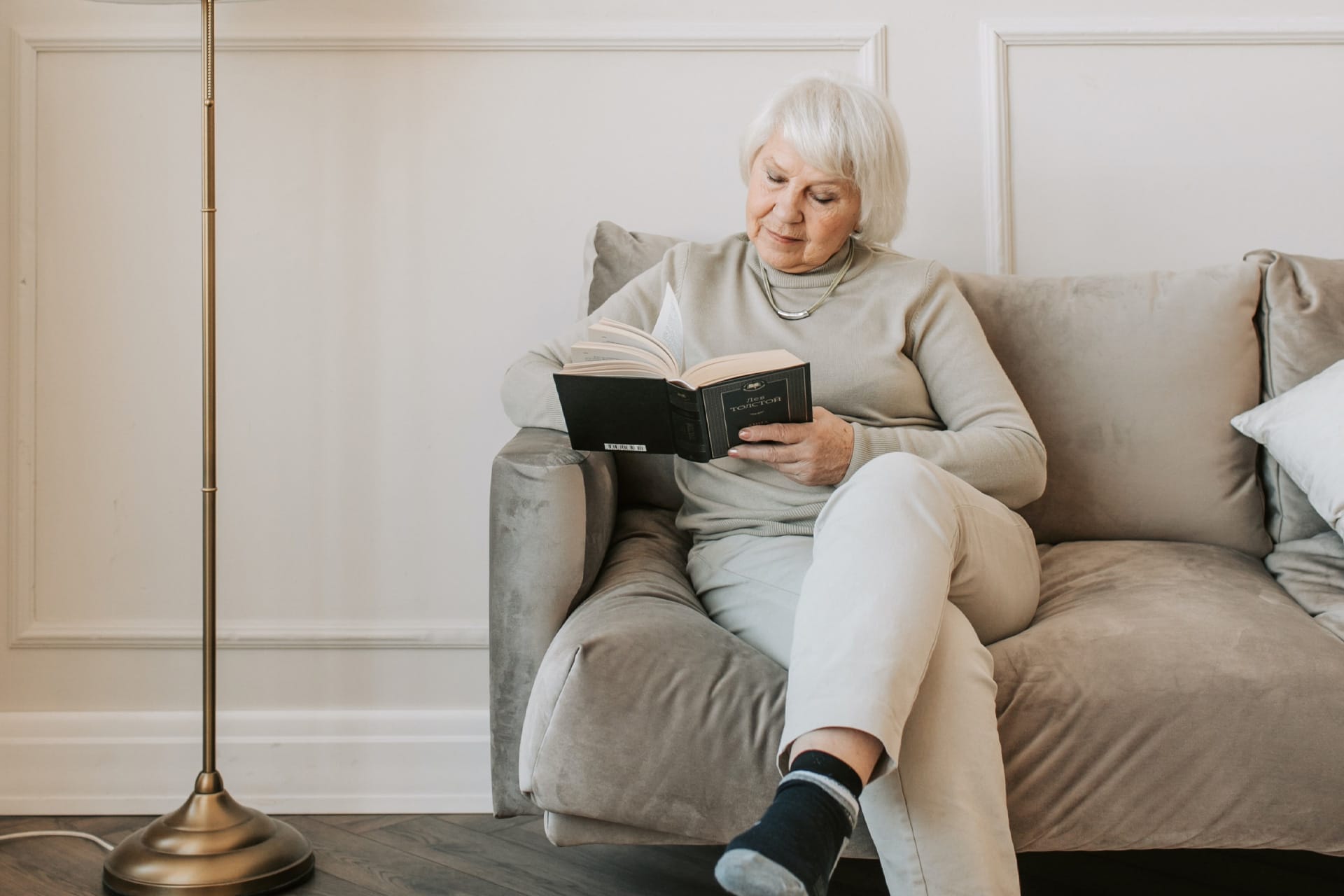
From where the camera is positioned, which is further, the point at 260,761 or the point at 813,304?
the point at 260,761

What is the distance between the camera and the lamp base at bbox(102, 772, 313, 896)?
1550 mm

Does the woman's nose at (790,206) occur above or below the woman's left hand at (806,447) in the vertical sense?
above

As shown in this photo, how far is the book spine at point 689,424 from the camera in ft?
4.23

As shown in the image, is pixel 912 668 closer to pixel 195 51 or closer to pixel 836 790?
pixel 836 790

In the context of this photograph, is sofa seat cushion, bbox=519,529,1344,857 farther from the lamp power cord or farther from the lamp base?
the lamp power cord

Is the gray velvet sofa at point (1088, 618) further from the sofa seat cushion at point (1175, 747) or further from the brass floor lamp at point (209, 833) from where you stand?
the brass floor lamp at point (209, 833)

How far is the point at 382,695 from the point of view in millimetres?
2025

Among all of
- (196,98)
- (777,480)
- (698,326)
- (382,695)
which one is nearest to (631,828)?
(777,480)

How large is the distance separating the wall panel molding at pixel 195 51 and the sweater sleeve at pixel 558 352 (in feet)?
1.71

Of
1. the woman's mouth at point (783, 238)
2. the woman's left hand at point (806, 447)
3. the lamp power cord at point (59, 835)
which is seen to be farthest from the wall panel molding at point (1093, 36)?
the lamp power cord at point (59, 835)

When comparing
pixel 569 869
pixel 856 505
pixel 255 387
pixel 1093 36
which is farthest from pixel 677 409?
pixel 1093 36

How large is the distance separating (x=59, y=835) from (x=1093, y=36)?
7.33 ft

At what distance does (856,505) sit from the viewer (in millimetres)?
1201

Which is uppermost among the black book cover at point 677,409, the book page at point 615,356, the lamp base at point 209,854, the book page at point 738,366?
the book page at point 615,356
